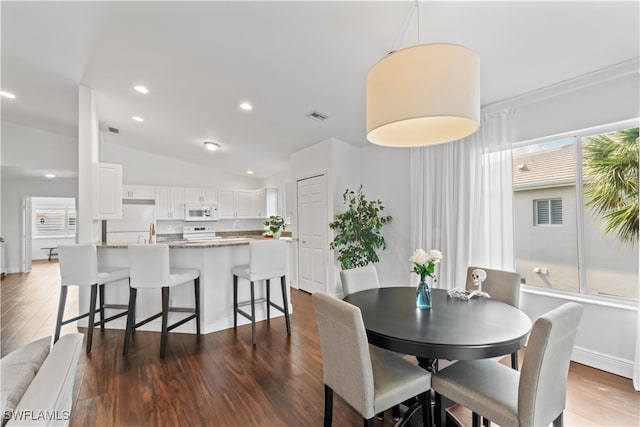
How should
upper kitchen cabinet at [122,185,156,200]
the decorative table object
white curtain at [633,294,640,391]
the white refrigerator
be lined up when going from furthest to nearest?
upper kitchen cabinet at [122,185,156,200]
the white refrigerator
white curtain at [633,294,640,391]
the decorative table object

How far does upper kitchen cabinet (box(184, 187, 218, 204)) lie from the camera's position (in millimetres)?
6898

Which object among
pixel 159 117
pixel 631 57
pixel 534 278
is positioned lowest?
pixel 534 278

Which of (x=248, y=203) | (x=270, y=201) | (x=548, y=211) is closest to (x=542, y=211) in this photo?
(x=548, y=211)

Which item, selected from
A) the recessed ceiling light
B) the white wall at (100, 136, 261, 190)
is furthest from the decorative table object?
the white wall at (100, 136, 261, 190)

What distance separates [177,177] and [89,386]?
563 cm

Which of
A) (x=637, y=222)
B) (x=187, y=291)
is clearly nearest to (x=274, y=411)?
(x=187, y=291)

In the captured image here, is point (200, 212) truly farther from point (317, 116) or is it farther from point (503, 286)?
point (503, 286)

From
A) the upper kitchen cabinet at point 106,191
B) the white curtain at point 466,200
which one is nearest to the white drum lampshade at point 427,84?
the white curtain at point 466,200

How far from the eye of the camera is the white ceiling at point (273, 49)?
210 cm

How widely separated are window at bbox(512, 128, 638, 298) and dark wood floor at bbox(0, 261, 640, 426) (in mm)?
813

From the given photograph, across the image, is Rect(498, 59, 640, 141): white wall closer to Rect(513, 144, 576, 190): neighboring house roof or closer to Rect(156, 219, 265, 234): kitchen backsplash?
Rect(513, 144, 576, 190): neighboring house roof

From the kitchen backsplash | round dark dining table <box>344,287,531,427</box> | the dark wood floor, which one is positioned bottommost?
the dark wood floor

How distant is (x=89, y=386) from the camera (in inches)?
90.2

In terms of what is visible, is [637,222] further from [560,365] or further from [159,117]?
[159,117]
